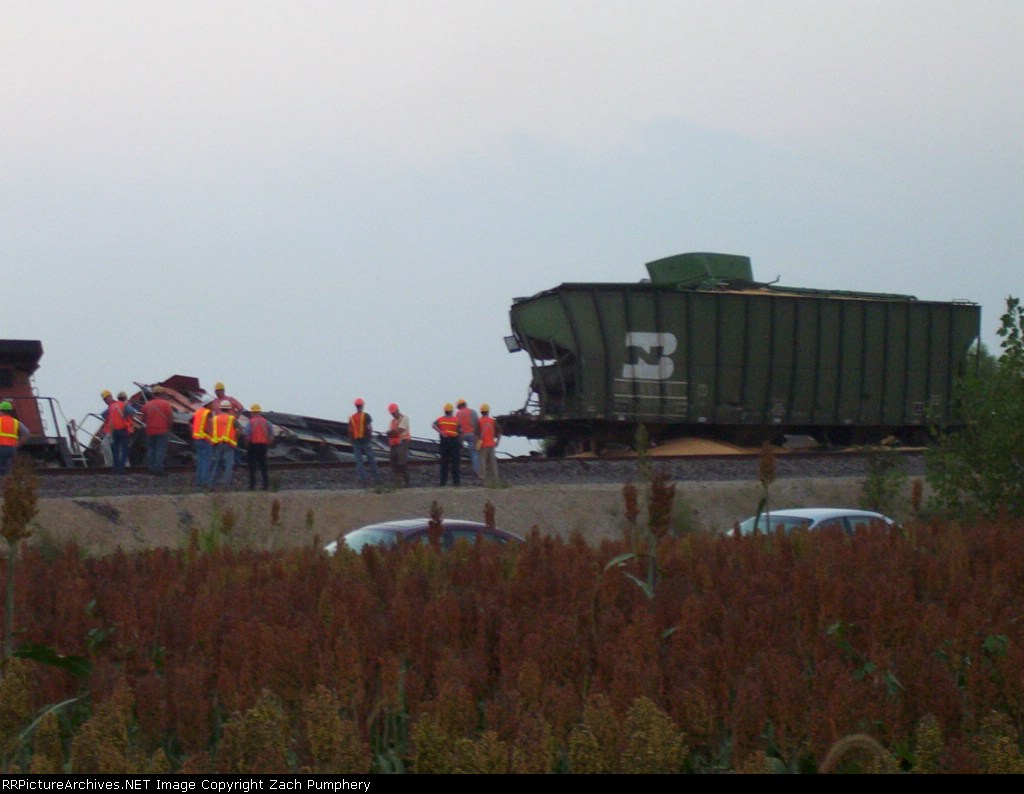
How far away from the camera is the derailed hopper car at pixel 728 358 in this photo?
27094 millimetres

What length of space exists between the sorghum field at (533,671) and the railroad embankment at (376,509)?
947 cm

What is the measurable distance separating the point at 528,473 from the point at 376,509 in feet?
15.1

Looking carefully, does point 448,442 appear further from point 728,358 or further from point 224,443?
point 728,358

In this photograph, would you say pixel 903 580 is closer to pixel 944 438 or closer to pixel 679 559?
pixel 679 559

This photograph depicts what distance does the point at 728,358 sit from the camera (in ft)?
91.7

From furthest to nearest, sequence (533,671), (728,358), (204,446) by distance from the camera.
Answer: (728,358) → (204,446) → (533,671)

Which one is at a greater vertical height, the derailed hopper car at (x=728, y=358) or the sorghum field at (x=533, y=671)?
the derailed hopper car at (x=728, y=358)

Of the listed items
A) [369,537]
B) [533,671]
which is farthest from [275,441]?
[533,671]

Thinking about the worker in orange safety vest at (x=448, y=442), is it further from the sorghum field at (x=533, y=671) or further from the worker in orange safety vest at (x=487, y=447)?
the sorghum field at (x=533, y=671)

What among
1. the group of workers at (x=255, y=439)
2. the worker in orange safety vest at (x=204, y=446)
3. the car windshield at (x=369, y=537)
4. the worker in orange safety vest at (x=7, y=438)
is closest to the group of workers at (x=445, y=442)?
the group of workers at (x=255, y=439)

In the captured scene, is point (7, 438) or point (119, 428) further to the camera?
point (119, 428)

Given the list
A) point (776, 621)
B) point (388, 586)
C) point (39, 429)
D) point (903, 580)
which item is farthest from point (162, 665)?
point (39, 429)

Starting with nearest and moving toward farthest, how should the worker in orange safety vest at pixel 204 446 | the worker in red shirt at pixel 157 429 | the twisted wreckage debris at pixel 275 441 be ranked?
the worker in orange safety vest at pixel 204 446 < the worker in red shirt at pixel 157 429 < the twisted wreckage debris at pixel 275 441

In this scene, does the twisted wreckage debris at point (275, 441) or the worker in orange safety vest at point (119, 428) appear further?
the twisted wreckage debris at point (275, 441)
